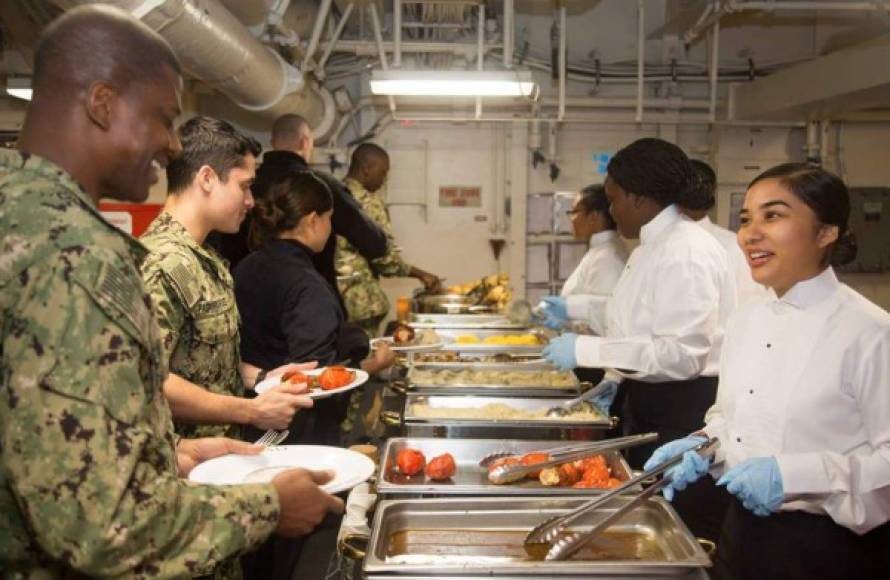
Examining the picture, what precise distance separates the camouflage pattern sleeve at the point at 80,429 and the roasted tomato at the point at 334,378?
1.19 m

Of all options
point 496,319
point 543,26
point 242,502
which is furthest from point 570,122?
point 242,502

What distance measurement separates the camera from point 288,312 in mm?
2473

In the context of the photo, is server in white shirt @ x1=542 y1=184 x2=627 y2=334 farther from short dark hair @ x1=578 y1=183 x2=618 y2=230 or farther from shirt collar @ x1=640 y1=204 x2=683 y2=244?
shirt collar @ x1=640 y1=204 x2=683 y2=244

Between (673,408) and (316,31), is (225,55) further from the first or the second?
(673,408)

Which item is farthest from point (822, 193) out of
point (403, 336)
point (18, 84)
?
point (18, 84)

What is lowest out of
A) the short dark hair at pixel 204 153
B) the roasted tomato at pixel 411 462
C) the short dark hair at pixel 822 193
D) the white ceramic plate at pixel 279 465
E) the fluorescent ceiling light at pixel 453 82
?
the roasted tomato at pixel 411 462

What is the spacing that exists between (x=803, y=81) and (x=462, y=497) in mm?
4485

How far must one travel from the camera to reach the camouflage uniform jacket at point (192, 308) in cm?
176

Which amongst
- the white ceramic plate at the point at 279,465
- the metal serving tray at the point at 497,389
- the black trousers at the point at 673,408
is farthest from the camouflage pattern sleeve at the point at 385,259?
the white ceramic plate at the point at 279,465

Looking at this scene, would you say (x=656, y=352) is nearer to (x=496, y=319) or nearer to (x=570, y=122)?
(x=496, y=319)

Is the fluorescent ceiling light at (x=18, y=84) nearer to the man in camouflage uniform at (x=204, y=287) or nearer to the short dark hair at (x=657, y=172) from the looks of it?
the man in camouflage uniform at (x=204, y=287)

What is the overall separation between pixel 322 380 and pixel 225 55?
202 cm

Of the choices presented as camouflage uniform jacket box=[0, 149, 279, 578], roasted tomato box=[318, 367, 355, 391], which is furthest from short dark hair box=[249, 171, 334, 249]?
camouflage uniform jacket box=[0, 149, 279, 578]

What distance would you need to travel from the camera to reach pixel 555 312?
389 cm
